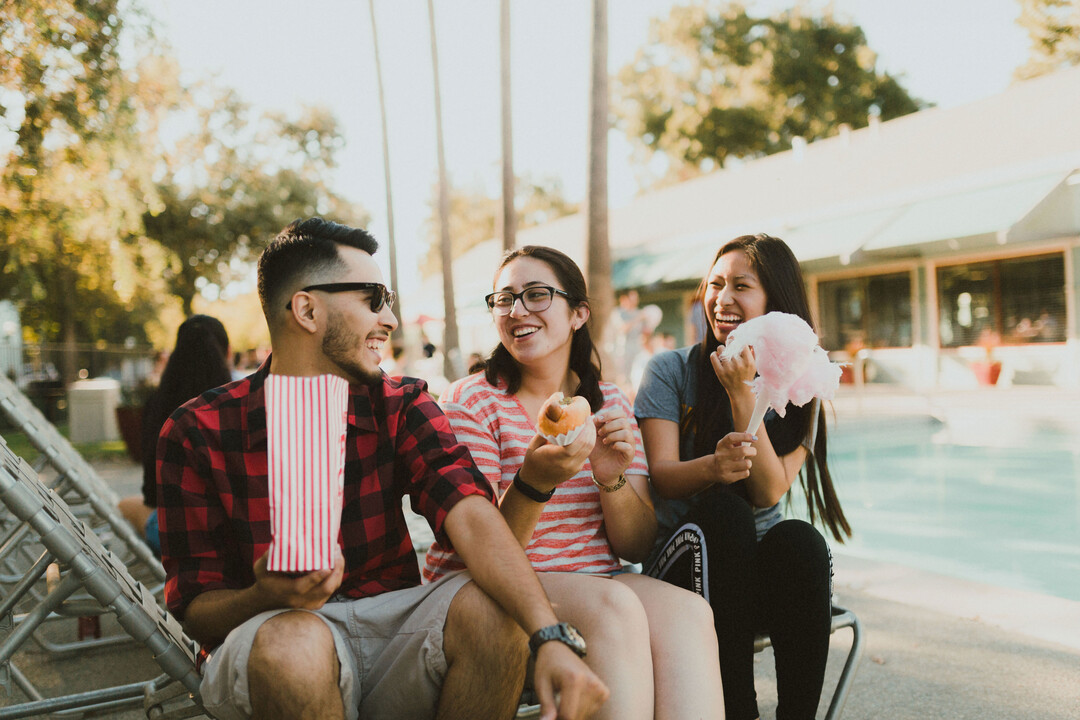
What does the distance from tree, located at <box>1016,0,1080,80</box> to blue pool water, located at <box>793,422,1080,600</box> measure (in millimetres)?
22605

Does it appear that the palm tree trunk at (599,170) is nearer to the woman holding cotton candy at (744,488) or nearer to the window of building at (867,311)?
the woman holding cotton candy at (744,488)

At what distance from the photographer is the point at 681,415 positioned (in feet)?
9.21

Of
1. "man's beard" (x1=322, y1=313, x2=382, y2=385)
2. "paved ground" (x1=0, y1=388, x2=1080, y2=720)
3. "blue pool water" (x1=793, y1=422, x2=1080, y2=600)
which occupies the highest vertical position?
"man's beard" (x1=322, y1=313, x2=382, y2=385)

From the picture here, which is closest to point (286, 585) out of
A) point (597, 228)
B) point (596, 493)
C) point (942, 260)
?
point (596, 493)

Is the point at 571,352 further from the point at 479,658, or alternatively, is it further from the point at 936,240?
the point at 936,240

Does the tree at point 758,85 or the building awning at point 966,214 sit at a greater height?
the tree at point 758,85

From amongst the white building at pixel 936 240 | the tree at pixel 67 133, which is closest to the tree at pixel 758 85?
the white building at pixel 936 240

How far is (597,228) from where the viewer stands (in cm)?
905

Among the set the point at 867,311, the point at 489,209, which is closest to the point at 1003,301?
the point at 867,311

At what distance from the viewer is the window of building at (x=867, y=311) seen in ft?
57.8

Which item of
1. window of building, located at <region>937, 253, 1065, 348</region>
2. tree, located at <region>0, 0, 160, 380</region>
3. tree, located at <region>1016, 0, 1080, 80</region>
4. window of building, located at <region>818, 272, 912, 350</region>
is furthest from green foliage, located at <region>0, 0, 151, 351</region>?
tree, located at <region>1016, 0, 1080, 80</region>

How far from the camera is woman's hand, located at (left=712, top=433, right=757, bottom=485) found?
230 cm

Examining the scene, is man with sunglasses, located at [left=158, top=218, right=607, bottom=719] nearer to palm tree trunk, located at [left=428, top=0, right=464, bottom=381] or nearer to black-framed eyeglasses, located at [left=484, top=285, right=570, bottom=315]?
black-framed eyeglasses, located at [left=484, top=285, right=570, bottom=315]

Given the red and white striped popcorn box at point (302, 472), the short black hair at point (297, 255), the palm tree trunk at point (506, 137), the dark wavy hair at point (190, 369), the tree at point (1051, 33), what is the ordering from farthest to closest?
the tree at point (1051, 33) < the palm tree trunk at point (506, 137) < the dark wavy hair at point (190, 369) < the short black hair at point (297, 255) < the red and white striped popcorn box at point (302, 472)
